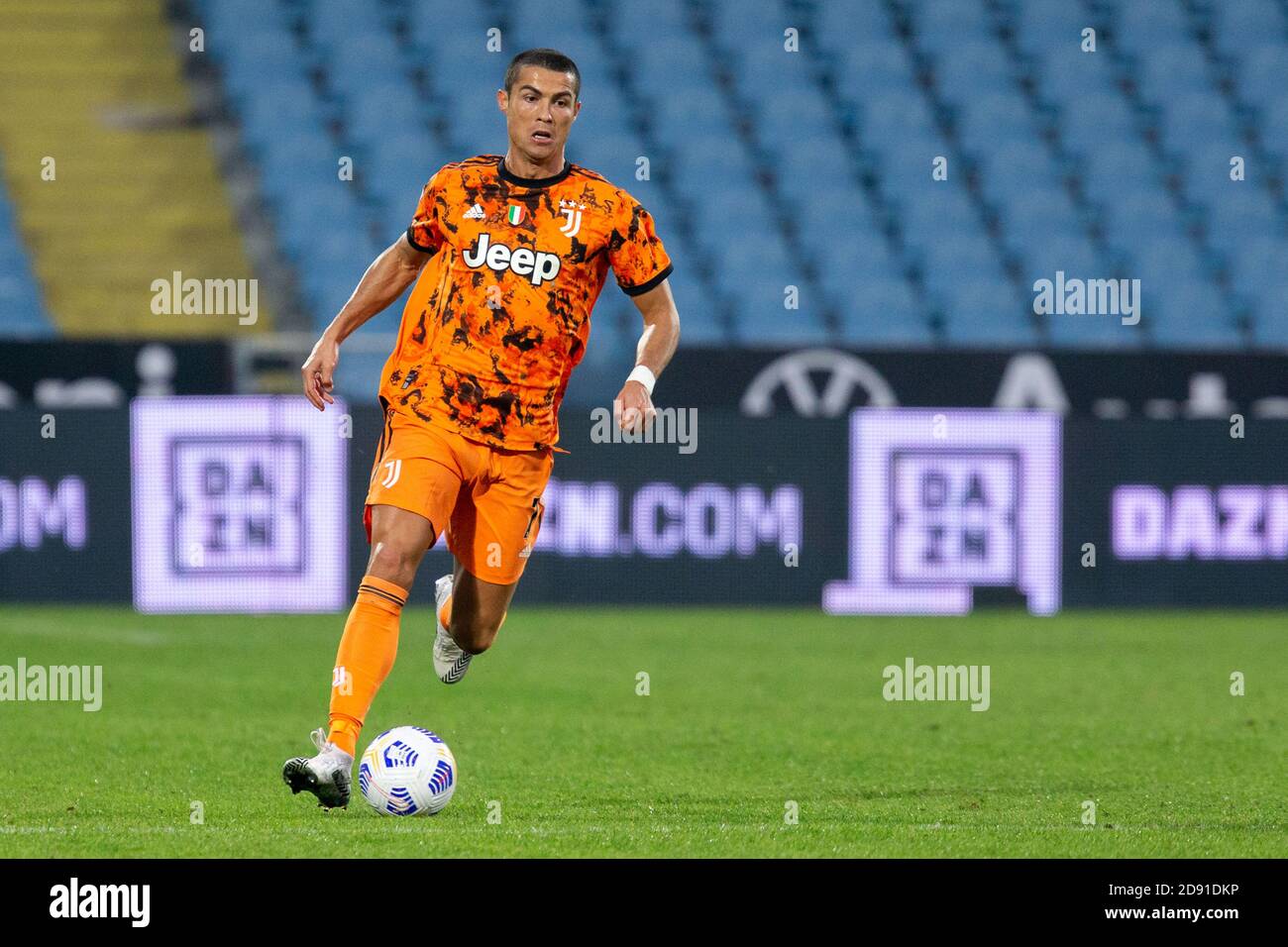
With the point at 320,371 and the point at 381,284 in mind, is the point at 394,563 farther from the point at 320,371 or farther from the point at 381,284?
the point at 381,284

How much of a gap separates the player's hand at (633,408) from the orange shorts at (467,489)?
0.49m

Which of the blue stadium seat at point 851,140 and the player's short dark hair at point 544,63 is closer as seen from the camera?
the player's short dark hair at point 544,63

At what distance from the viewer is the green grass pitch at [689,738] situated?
5.50 m

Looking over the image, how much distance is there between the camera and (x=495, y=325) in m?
6.03

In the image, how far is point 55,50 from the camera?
17.7 meters

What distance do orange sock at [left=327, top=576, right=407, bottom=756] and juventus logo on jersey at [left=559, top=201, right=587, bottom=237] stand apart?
117 centimetres

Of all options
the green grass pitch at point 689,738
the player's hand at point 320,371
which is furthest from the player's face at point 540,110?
the green grass pitch at point 689,738

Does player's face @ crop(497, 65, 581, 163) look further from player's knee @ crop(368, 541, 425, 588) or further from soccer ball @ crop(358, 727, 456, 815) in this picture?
soccer ball @ crop(358, 727, 456, 815)
